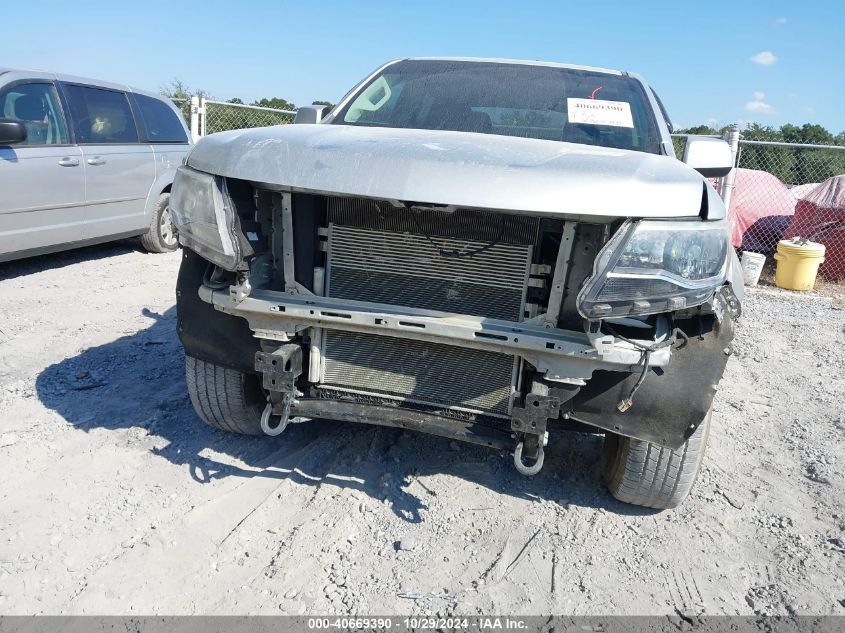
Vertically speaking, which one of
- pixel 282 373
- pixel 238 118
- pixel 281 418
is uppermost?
pixel 282 373

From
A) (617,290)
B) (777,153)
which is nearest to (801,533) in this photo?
(617,290)

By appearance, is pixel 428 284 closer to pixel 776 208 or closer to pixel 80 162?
pixel 80 162

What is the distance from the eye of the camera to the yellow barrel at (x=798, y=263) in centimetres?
821

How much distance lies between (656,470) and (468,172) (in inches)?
57.7

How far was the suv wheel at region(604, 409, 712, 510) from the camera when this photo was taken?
8.62 feet

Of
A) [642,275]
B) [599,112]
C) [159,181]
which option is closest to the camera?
[642,275]

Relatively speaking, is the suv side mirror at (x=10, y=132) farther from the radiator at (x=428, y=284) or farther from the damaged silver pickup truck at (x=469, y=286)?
the radiator at (x=428, y=284)

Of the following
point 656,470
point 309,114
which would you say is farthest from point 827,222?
point 309,114

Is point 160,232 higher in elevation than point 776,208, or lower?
lower

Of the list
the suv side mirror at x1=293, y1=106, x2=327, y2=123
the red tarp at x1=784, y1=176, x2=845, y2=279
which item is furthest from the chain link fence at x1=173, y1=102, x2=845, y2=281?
the suv side mirror at x1=293, y1=106, x2=327, y2=123

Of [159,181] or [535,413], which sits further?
[159,181]

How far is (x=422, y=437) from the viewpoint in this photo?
339 cm

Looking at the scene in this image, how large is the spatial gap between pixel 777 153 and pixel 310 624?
13.5 meters

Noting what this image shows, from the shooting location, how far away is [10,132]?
529 cm
